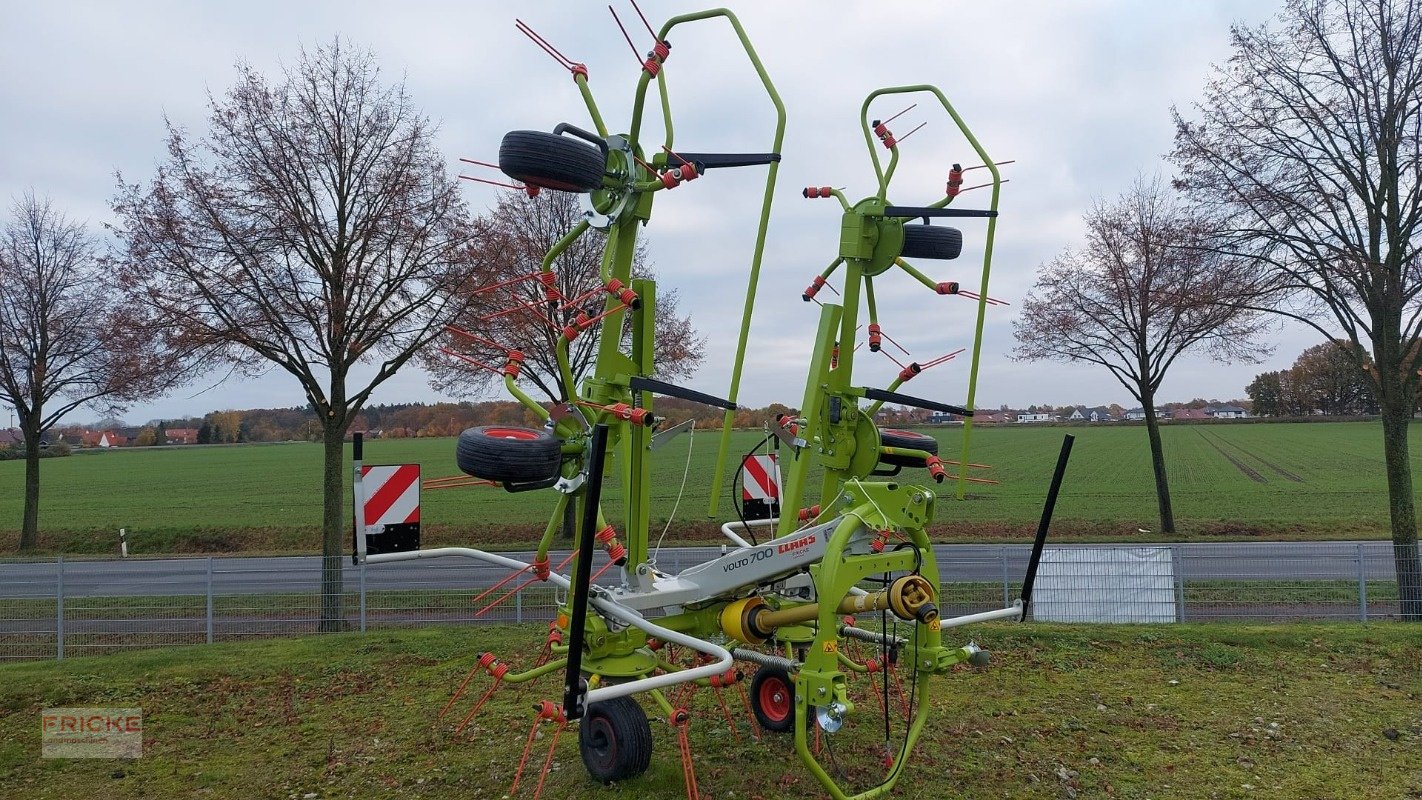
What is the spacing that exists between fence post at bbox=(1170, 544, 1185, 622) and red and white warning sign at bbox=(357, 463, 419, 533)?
9.68 m

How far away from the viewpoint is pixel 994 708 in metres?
7.61

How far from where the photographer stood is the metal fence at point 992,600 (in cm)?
1179

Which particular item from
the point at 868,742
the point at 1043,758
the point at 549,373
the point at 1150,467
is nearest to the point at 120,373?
the point at 549,373

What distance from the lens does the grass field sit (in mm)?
24125

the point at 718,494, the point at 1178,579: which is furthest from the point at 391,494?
the point at 1178,579

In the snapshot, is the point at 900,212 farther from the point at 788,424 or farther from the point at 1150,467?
the point at 1150,467

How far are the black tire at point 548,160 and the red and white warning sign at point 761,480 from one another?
9.65ft

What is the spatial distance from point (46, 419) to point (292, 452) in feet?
164

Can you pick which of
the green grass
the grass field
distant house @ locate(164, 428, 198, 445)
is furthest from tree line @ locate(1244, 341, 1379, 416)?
distant house @ locate(164, 428, 198, 445)

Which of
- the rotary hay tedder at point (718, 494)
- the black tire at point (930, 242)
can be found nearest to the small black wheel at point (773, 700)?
the rotary hay tedder at point (718, 494)

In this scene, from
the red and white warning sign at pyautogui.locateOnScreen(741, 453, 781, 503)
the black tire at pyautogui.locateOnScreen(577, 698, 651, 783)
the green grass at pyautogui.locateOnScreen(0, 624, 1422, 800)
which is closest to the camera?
the black tire at pyautogui.locateOnScreen(577, 698, 651, 783)

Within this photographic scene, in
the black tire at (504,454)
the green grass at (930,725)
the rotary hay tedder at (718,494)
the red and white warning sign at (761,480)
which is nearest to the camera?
the rotary hay tedder at (718,494)

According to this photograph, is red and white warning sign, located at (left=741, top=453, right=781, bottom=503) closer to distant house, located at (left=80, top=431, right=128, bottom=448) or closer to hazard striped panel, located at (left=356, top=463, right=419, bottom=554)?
hazard striped panel, located at (left=356, top=463, right=419, bottom=554)

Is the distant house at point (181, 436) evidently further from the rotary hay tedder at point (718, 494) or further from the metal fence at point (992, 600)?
the rotary hay tedder at point (718, 494)
